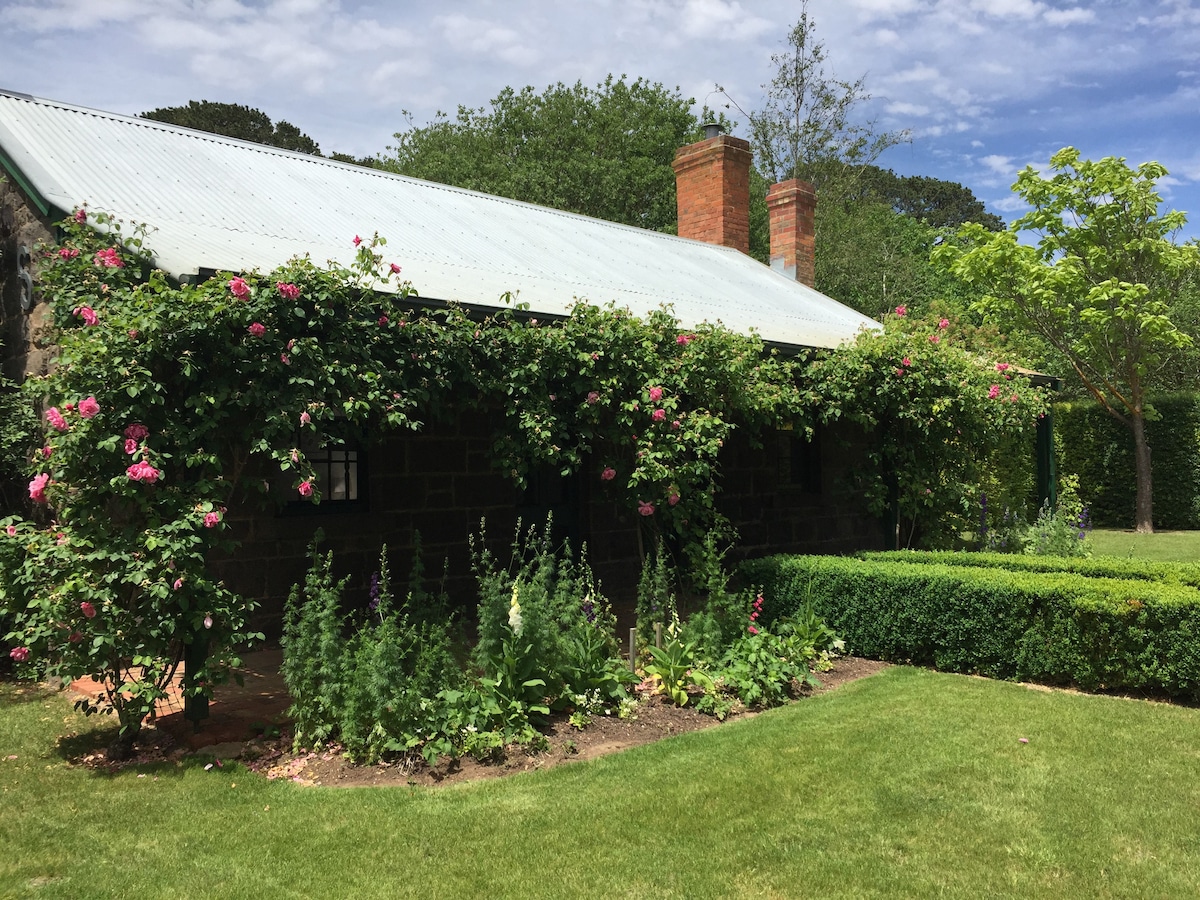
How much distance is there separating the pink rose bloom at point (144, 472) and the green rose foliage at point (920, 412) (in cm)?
615

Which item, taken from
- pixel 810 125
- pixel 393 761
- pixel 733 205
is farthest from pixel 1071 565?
pixel 810 125

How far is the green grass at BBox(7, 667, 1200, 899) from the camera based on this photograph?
3.56 m

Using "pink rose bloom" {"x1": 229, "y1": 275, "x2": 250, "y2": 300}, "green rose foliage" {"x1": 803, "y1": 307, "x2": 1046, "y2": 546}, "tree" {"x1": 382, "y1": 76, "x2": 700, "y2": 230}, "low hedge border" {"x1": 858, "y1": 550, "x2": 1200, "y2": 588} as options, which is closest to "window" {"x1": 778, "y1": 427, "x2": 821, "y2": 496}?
"green rose foliage" {"x1": 803, "y1": 307, "x2": 1046, "y2": 546}

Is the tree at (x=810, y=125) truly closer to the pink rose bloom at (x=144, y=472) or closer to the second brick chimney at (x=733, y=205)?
the second brick chimney at (x=733, y=205)

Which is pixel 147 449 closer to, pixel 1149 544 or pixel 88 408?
pixel 88 408

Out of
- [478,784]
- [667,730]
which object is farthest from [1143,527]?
[478,784]

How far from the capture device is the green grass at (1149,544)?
45.6ft

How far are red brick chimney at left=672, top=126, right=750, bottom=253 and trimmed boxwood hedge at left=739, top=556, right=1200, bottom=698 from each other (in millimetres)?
10133

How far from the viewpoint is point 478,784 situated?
15.2ft

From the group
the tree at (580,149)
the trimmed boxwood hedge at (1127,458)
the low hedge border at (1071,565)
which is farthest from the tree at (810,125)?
the low hedge border at (1071,565)

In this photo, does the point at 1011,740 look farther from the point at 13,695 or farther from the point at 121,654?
the point at 13,695

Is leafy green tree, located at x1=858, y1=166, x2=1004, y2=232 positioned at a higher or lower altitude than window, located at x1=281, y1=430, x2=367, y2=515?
higher

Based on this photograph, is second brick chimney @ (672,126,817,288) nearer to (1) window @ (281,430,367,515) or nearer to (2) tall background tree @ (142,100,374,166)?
(1) window @ (281,430,367,515)

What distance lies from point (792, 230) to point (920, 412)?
8.19m
